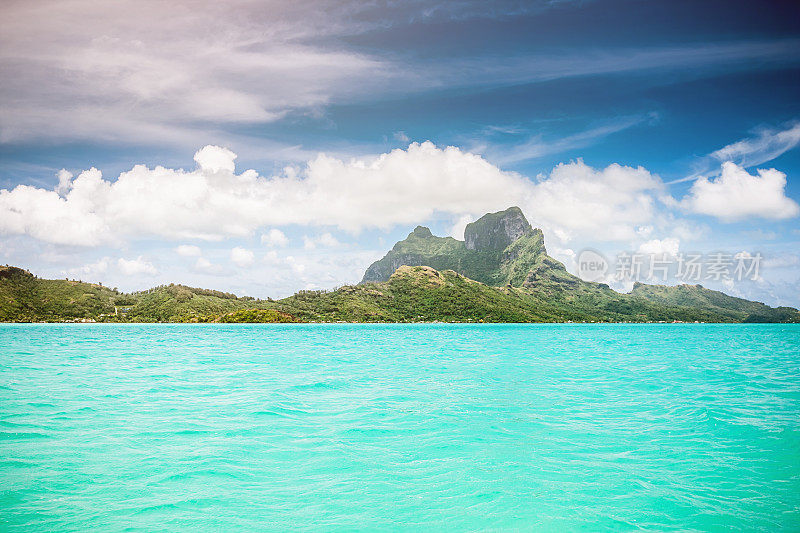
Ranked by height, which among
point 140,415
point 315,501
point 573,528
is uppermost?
point 573,528

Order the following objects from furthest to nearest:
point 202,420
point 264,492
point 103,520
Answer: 1. point 202,420
2. point 264,492
3. point 103,520

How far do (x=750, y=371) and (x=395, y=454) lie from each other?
32446mm

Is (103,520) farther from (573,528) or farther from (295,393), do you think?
(295,393)

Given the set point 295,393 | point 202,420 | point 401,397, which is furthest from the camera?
point 295,393

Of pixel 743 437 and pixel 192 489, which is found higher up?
pixel 743 437

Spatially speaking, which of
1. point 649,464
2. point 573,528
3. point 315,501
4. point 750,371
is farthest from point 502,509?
point 750,371

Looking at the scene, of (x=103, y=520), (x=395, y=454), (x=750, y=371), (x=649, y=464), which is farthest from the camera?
(x=750, y=371)

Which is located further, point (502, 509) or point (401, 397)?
point (401, 397)

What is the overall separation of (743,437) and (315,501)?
547 inches

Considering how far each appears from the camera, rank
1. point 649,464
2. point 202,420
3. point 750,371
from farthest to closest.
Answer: point 750,371 < point 202,420 < point 649,464

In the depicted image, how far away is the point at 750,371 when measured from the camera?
104 feet

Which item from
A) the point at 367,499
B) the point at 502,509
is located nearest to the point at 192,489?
the point at 367,499

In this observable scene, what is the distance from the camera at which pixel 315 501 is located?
937 centimetres

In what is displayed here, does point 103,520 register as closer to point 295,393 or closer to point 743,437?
point 295,393
